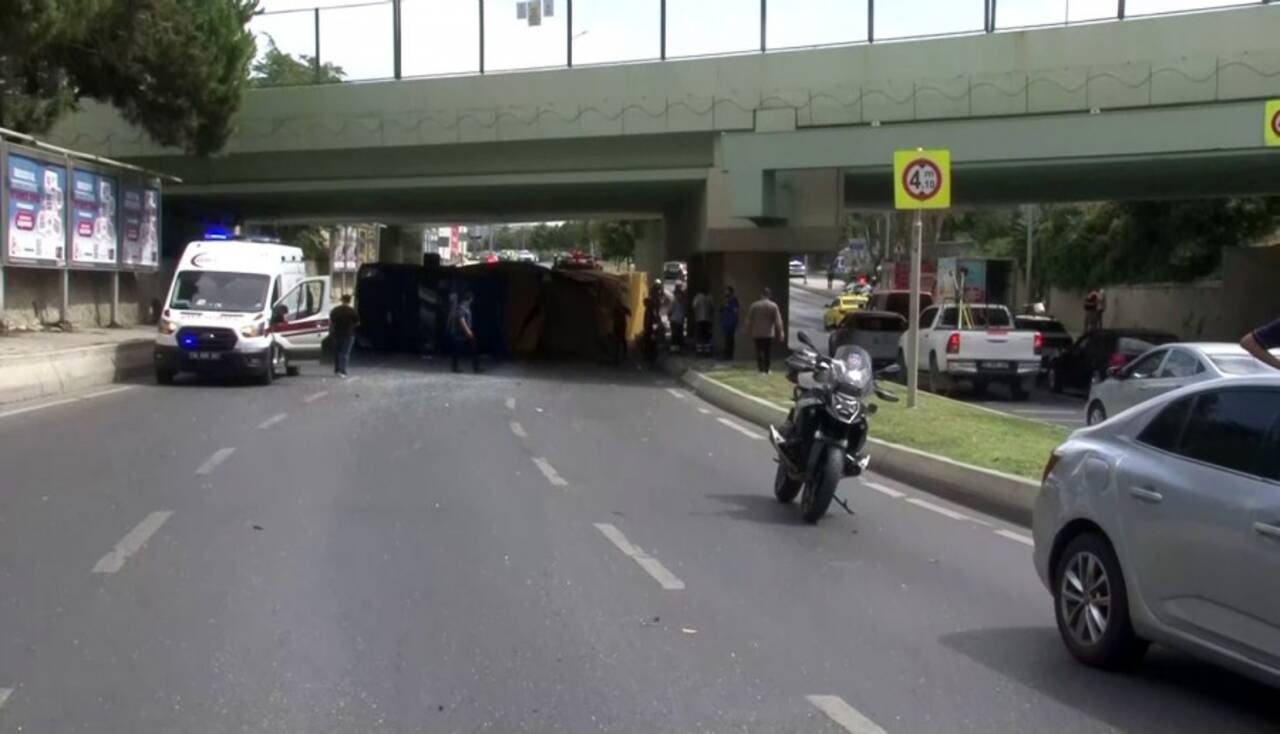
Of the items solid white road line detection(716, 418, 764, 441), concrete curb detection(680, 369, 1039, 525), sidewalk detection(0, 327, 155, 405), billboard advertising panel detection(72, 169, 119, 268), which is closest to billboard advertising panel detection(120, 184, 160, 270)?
billboard advertising panel detection(72, 169, 119, 268)

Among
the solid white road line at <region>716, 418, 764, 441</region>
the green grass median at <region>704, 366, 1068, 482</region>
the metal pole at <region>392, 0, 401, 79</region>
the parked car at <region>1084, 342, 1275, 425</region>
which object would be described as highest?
the metal pole at <region>392, 0, 401, 79</region>

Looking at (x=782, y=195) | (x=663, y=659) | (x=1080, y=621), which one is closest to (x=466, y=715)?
(x=663, y=659)

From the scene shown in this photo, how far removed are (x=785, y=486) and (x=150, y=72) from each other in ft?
74.0

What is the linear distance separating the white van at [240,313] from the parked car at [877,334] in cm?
1212

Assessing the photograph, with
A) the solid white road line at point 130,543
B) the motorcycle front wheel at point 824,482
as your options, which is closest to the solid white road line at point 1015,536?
the motorcycle front wheel at point 824,482

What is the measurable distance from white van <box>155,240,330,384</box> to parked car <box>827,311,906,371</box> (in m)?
12.1

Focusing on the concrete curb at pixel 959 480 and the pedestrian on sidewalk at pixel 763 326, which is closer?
the concrete curb at pixel 959 480

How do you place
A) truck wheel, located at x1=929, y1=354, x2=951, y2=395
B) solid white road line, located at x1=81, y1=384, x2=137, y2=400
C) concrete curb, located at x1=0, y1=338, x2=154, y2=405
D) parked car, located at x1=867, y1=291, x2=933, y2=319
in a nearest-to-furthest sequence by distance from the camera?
concrete curb, located at x1=0, y1=338, x2=154, y2=405, solid white road line, located at x1=81, y1=384, x2=137, y2=400, truck wheel, located at x1=929, y1=354, x2=951, y2=395, parked car, located at x1=867, y1=291, x2=933, y2=319

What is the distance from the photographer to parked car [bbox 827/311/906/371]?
3297 centimetres

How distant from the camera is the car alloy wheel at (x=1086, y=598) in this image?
24.2 feet

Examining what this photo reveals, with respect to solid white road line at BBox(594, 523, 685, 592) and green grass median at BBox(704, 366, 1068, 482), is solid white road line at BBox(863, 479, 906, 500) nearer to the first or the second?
green grass median at BBox(704, 366, 1068, 482)

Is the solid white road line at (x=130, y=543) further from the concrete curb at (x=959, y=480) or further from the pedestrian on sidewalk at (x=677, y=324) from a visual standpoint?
the pedestrian on sidewalk at (x=677, y=324)

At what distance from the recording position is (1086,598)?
296 inches

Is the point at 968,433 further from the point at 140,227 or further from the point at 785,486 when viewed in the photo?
the point at 140,227
